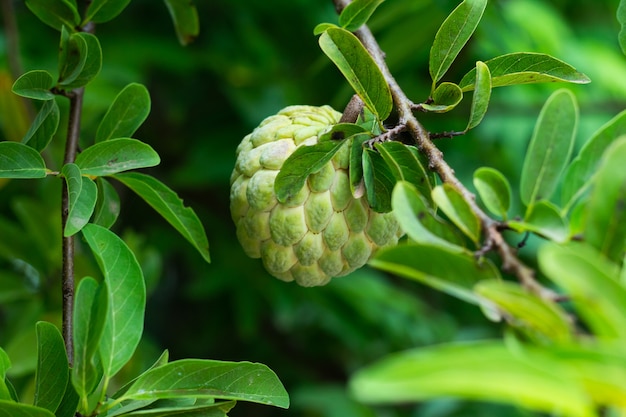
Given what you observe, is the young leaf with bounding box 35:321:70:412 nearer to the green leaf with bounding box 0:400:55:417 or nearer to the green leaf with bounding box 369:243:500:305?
the green leaf with bounding box 0:400:55:417

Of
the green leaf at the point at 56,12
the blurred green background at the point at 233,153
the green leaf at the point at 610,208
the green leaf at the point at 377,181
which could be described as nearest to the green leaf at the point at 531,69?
the green leaf at the point at 377,181

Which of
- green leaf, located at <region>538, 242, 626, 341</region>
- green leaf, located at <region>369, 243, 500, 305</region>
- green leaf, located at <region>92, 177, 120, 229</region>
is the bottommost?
green leaf, located at <region>92, 177, 120, 229</region>

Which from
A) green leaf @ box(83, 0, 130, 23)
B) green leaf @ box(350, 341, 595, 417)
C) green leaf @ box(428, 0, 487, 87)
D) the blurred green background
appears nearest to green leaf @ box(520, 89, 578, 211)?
green leaf @ box(428, 0, 487, 87)

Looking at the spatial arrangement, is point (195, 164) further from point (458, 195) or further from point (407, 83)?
point (458, 195)

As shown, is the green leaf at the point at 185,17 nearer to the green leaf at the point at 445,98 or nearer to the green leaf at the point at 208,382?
the green leaf at the point at 445,98

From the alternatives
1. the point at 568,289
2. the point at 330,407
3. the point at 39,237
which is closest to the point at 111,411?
the point at 568,289
